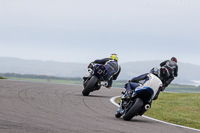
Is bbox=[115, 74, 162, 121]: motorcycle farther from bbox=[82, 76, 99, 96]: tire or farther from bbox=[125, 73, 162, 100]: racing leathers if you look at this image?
bbox=[82, 76, 99, 96]: tire

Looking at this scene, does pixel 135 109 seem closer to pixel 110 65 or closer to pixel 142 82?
pixel 142 82

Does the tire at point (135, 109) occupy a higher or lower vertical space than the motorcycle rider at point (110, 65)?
lower

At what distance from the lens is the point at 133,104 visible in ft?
35.5

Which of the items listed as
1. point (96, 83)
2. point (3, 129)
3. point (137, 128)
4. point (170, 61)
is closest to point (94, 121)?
point (137, 128)

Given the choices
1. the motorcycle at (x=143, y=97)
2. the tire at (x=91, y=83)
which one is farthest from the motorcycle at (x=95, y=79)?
the motorcycle at (x=143, y=97)

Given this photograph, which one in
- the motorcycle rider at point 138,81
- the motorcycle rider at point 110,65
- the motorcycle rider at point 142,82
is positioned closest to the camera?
the motorcycle rider at point 142,82

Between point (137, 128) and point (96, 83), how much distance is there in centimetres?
898

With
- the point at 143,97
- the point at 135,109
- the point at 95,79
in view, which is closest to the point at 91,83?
the point at 95,79

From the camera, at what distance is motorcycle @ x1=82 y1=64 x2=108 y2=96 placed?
18.1 m

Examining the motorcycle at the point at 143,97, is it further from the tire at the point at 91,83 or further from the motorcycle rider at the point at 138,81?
the tire at the point at 91,83

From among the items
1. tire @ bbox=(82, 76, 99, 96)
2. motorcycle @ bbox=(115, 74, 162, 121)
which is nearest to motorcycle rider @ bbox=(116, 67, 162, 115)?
motorcycle @ bbox=(115, 74, 162, 121)

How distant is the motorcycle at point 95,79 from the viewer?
59.5ft

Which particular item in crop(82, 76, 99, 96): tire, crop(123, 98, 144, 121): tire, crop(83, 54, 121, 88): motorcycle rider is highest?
crop(83, 54, 121, 88): motorcycle rider

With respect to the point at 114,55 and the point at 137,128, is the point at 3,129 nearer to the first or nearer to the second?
the point at 137,128
